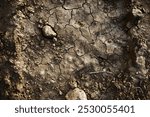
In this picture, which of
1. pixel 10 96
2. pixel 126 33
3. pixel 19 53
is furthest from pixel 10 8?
pixel 126 33

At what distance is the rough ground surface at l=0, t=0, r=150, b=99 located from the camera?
10.0ft

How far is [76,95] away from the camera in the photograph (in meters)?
3.04

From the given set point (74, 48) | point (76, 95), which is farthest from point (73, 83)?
point (74, 48)

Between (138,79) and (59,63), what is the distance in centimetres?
55

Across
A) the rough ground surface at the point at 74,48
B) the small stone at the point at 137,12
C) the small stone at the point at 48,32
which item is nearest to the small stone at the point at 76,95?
the rough ground surface at the point at 74,48

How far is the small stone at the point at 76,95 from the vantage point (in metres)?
3.03

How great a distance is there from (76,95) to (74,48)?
340 millimetres

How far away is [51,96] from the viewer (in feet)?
10.1

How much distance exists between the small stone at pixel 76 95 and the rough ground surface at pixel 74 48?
24 millimetres

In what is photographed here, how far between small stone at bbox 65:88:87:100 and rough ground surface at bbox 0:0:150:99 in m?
0.02

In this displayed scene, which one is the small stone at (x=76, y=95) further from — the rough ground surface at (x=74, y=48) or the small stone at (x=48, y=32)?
the small stone at (x=48, y=32)

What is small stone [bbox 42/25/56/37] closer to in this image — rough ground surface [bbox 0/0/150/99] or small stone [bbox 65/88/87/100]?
rough ground surface [bbox 0/0/150/99]

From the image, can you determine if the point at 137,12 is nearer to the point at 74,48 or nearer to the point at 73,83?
the point at 74,48

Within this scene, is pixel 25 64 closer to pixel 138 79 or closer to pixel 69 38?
pixel 69 38
